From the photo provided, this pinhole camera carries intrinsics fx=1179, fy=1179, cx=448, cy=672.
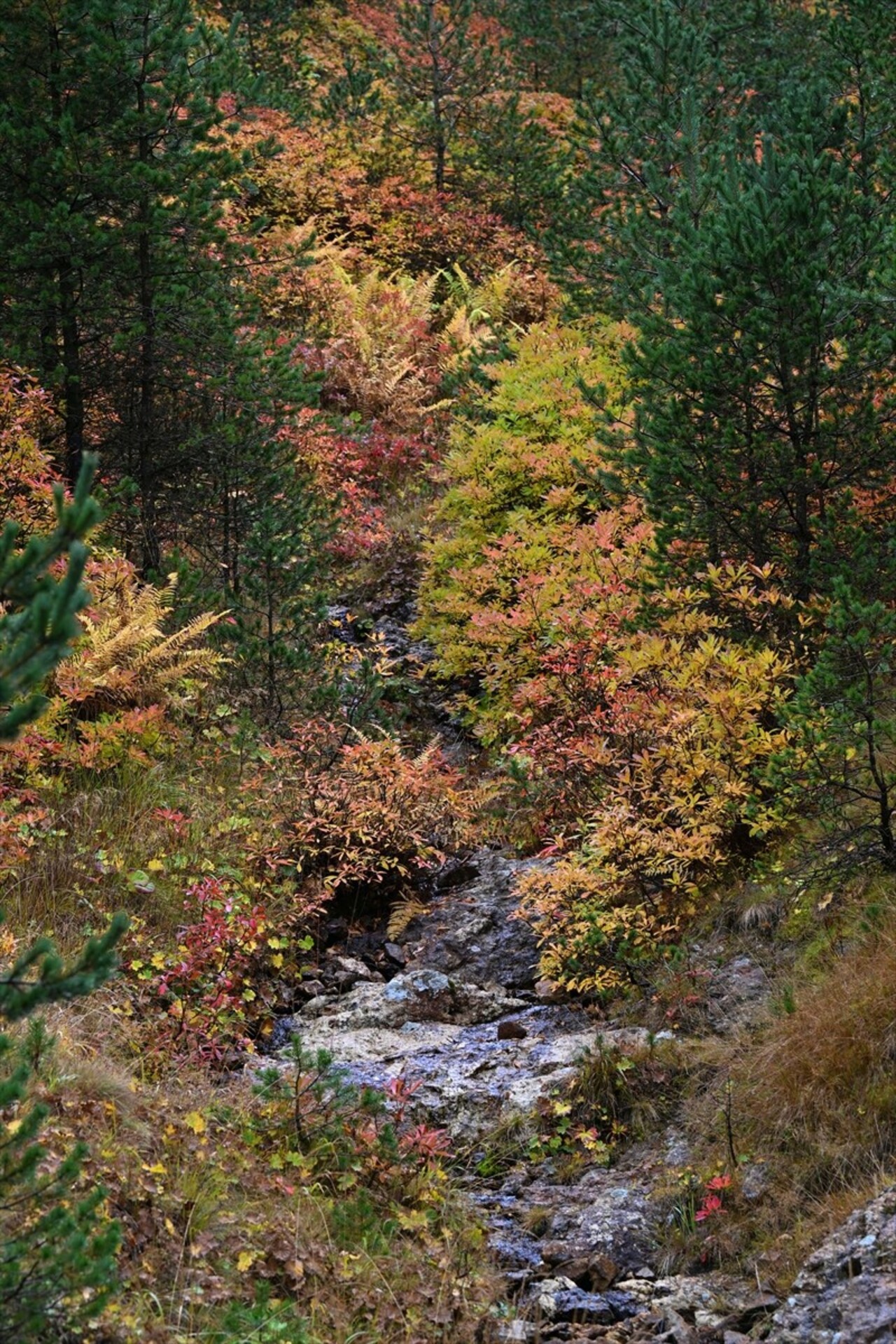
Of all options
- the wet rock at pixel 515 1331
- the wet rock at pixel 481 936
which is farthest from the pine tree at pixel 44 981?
the wet rock at pixel 481 936

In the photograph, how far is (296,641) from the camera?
9.05 metres

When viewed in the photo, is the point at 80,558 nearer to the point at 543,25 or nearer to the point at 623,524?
the point at 623,524

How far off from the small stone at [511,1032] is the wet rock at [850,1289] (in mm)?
2244

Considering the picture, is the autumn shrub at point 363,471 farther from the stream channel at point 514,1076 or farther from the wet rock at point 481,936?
the stream channel at point 514,1076

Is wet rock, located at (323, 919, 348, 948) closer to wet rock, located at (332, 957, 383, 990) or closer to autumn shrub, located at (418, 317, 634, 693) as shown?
wet rock, located at (332, 957, 383, 990)

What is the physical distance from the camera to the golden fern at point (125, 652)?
279 inches

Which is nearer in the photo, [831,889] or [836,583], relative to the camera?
[836,583]

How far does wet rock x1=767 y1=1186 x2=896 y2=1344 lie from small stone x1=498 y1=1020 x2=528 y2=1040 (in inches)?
88.4

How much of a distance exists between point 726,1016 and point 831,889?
2.46 feet

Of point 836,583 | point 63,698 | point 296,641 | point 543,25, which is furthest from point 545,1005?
point 543,25

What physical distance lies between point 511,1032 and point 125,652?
3335 mm

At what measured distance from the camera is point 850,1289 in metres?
3.39

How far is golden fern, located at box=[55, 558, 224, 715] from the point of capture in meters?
7.08

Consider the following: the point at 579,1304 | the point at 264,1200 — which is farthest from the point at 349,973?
the point at 579,1304
